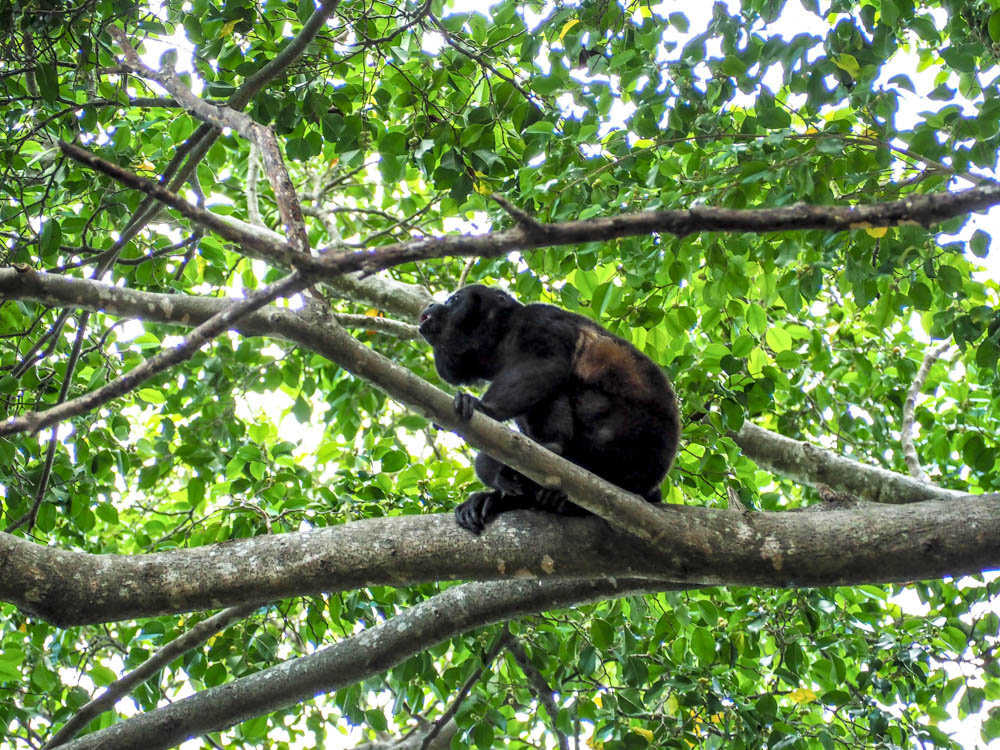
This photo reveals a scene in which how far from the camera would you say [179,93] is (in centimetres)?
351

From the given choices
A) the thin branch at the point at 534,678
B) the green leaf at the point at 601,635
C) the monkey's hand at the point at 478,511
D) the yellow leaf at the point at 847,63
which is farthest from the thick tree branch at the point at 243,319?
the thin branch at the point at 534,678

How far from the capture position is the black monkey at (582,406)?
3900mm

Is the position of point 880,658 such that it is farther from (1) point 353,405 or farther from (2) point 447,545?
(1) point 353,405

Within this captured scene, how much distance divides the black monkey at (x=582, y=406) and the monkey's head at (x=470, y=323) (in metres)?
0.30

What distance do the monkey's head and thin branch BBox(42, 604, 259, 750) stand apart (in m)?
1.67

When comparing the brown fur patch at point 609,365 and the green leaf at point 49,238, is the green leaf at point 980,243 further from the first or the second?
the green leaf at point 49,238

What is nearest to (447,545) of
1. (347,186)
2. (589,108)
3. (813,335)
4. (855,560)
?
(855,560)

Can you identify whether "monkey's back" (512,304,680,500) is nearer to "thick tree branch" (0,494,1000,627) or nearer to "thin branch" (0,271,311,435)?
"thick tree branch" (0,494,1000,627)

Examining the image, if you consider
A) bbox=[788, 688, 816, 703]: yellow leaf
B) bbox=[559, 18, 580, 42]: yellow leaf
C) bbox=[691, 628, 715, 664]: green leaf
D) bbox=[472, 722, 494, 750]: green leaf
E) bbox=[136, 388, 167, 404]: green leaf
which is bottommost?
bbox=[788, 688, 816, 703]: yellow leaf

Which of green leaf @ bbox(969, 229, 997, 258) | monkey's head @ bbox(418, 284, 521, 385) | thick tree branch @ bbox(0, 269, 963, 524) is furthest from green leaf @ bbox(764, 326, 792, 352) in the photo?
thick tree branch @ bbox(0, 269, 963, 524)

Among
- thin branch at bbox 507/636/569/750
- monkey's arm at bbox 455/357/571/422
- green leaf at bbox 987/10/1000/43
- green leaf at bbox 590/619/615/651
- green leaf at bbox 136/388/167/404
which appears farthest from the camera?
green leaf at bbox 136/388/167/404

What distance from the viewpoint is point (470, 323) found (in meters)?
4.71

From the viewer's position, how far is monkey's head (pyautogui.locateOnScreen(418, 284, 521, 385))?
4.67m

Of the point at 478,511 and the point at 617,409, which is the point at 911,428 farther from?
the point at 478,511
